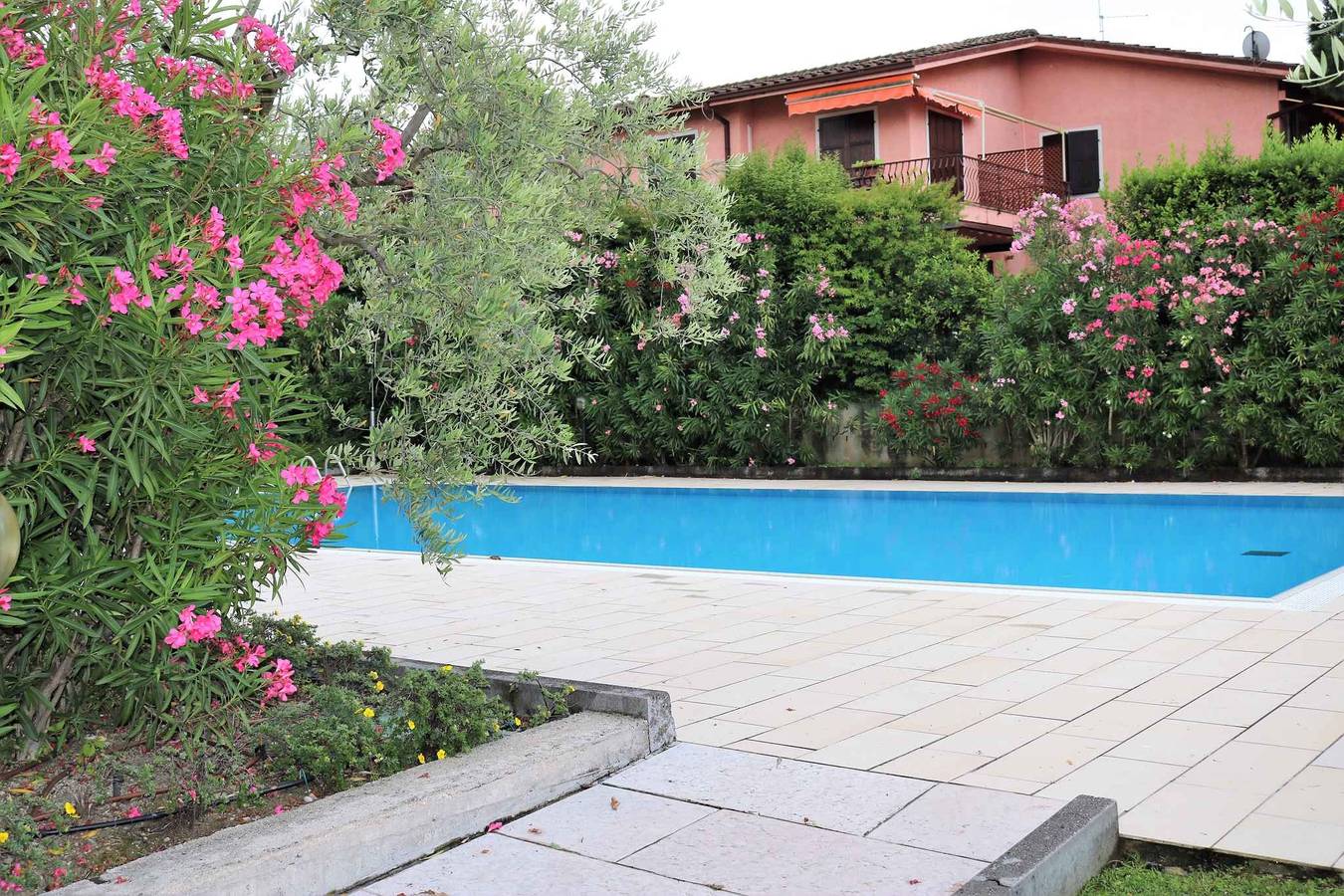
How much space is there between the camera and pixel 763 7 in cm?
2342

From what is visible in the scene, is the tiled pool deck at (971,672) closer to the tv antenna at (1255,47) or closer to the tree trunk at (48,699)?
the tree trunk at (48,699)

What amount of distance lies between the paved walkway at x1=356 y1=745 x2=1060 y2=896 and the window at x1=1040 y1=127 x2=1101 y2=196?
77.8ft

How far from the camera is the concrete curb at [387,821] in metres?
3.37

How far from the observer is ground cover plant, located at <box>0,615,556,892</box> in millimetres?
3682

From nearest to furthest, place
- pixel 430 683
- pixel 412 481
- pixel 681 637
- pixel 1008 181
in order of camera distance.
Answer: pixel 430 683 < pixel 412 481 < pixel 681 637 < pixel 1008 181

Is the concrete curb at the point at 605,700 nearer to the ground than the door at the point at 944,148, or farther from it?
nearer to the ground

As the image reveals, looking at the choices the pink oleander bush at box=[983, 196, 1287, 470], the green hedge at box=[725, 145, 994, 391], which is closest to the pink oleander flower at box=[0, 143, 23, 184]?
the pink oleander bush at box=[983, 196, 1287, 470]

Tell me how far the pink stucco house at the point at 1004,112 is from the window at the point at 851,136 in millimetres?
24

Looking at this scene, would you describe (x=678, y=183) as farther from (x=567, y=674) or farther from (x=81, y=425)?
(x=81, y=425)

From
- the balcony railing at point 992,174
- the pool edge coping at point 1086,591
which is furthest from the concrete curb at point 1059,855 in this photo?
the balcony railing at point 992,174

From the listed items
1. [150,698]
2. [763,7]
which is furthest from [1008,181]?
[150,698]

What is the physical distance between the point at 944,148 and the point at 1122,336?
1129 centimetres

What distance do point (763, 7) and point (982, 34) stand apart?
245 inches

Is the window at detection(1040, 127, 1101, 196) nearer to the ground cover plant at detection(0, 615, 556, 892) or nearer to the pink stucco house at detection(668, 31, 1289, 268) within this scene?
the pink stucco house at detection(668, 31, 1289, 268)
